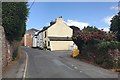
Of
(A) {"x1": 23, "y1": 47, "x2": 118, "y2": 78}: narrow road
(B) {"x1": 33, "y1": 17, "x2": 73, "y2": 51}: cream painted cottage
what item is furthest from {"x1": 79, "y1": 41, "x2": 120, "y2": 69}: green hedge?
(B) {"x1": 33, "y1": 17, "x2": 73, "y2": 51}: cream painted cottage

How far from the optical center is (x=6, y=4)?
23.9m

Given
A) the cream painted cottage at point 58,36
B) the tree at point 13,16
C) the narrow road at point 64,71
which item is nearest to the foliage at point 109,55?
the narrow road at point 64,71

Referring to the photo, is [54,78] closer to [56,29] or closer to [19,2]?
[19,2]

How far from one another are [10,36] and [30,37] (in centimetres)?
9819

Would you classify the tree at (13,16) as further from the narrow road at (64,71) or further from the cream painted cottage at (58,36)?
the cream painted cottage at (58,36)

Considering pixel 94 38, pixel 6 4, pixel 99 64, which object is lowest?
pixel 99 64

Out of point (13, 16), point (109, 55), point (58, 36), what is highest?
point (13, 16)

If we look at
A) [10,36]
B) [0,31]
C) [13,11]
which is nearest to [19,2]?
[13,11]

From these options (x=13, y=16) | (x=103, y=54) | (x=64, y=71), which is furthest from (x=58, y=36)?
(x=64, y=71)

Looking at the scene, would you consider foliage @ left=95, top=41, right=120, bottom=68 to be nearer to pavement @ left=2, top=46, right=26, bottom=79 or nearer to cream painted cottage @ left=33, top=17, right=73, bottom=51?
pavement @ left=2, top=46, right=26, bottom=79

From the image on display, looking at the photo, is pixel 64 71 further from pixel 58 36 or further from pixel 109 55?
pixel 58 36

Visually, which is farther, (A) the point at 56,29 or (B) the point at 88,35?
(A) the point at 56,29

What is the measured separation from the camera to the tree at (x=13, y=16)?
955 inches

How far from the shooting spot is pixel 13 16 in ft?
83.5
